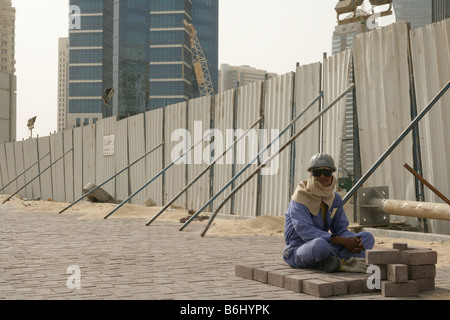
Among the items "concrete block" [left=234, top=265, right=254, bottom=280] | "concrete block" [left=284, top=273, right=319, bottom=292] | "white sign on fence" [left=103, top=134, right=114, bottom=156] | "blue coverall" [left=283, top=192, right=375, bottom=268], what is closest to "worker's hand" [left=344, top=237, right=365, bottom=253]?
"blue coverall" [left=283, top=192, right=375, bottom=268]

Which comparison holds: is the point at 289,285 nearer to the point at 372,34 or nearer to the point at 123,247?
the point at 123,247

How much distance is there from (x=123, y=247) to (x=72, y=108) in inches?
5405

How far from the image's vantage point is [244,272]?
623cm

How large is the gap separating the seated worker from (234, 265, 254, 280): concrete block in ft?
1.51

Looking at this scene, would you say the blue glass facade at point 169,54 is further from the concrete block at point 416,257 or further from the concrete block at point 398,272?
the concrete block at point 398,272

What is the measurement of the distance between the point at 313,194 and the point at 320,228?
44cm

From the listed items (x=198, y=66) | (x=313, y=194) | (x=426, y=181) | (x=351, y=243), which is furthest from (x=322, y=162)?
(x=198, y=66)

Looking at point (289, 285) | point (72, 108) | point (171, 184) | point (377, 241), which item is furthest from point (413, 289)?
point (72, 108)

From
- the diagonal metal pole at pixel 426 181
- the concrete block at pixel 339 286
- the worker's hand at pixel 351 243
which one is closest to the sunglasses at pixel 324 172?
the worker's hand at pixel 351 243

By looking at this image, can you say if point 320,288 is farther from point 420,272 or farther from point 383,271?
point 420,272

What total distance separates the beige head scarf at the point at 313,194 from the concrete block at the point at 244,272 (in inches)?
36.7

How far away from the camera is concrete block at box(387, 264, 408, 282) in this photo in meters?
5.13

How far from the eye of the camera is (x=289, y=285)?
18.1 ft

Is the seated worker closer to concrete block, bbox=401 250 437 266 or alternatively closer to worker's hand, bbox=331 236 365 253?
worker's hand, bbox=331 236 365 253
